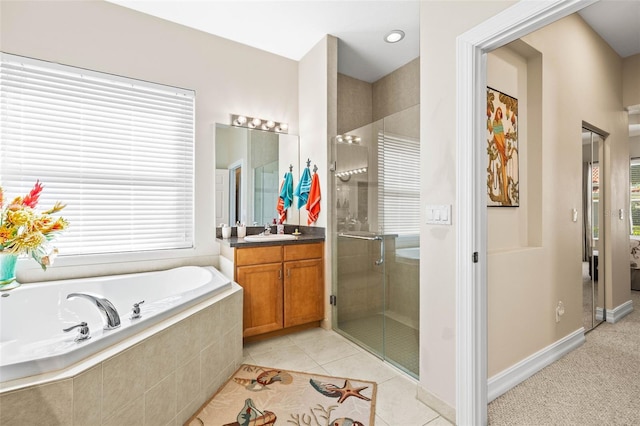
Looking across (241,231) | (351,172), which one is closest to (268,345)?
(241,231)

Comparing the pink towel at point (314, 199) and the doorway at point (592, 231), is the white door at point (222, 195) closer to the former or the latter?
the pink towel at point (314, 199)

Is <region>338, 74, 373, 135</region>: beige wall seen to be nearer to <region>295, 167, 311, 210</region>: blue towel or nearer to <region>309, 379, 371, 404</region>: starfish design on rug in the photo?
<region>295, 167, 311, 210</region>: blue towel

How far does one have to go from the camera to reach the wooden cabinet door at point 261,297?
2.54 metres

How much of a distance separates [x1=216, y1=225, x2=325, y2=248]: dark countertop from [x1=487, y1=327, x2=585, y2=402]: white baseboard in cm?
172

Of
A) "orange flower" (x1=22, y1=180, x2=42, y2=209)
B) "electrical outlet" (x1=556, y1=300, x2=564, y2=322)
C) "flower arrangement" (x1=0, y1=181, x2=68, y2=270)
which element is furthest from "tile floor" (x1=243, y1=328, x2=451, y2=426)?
"orange flower" (x1=22, y1=180, x2=42, y2=209)

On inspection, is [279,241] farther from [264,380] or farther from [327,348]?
[264,380]

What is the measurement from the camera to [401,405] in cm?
177

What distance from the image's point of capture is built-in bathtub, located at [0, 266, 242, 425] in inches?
40.4

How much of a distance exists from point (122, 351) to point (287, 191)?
2264 mm

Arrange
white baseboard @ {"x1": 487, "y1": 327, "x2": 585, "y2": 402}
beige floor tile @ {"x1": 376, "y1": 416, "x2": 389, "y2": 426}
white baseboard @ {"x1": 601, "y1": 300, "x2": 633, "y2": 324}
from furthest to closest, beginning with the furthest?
white baseboard @ {"x1": 601, "y1": 300, "x2": 633, "y2": 324}
white baseboard @ {"x1": 487, "y1": 327, "x2": 585, "y2": 402}
beige floor tile @ {"x1": 376, "y1": 416, "x2": 389, "y2": 426}

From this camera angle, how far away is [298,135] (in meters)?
3.40

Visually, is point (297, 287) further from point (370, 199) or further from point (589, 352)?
point (589, 352)

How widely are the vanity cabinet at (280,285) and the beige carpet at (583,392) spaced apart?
161cm

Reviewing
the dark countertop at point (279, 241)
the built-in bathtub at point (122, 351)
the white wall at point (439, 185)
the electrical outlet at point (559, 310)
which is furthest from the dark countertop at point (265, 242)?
the electrical outlet at point (559, 310)
